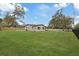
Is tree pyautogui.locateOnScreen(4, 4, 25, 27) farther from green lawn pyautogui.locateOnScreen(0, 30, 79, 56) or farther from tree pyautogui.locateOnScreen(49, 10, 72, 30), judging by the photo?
tree pyautogui.locateOnScreen(49, 10, 72, 30)

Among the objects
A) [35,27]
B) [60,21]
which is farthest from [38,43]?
[60,21]

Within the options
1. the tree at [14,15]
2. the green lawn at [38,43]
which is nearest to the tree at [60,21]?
the green lawn at [38,43]

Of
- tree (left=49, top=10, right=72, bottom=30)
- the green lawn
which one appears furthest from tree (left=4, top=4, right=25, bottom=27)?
tree (left=49, top=10, right=72, bottom=30)

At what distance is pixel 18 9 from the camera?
1.43 meters

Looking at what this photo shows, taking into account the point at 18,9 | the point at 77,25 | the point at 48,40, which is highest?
the point at 18,9

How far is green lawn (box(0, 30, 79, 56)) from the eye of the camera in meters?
1.40

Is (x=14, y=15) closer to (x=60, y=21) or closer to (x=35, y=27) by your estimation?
(x=35, y=27)

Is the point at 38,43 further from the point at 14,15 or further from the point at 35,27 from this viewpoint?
the point at 14,15

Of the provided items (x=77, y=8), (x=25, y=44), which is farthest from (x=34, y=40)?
(x=77, y=8)

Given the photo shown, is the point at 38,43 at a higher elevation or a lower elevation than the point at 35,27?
lower

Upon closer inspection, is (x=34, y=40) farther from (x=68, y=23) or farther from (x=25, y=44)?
(x=68, y=23)

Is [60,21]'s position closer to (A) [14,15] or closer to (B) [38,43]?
(B) [38,43]

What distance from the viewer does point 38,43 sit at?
1.41 m

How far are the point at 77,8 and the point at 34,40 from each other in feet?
1.28
